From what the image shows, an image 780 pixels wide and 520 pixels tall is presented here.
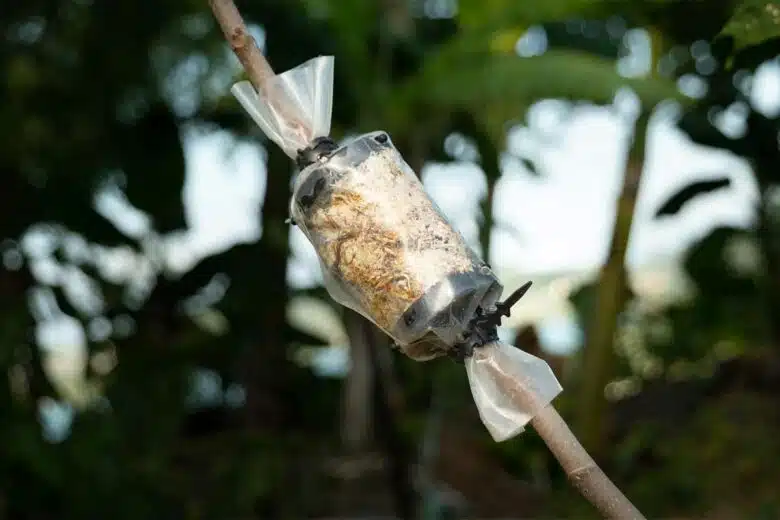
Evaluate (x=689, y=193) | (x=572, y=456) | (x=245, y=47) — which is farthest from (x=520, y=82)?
(x=572, y=456)

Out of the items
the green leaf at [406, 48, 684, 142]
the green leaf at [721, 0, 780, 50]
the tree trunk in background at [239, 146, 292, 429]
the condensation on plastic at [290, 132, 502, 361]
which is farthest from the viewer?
the tree trunk in background at [239, 146, 292, 429]

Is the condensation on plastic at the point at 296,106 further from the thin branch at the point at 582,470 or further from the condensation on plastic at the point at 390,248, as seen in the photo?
the thin branch at the point at 582,470

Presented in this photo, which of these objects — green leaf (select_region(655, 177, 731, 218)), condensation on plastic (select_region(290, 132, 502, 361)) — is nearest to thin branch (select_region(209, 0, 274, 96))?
condensation on plastic (select_region(290, 132, 502, 361))

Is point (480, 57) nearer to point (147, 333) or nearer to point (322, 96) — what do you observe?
point (322, 96)

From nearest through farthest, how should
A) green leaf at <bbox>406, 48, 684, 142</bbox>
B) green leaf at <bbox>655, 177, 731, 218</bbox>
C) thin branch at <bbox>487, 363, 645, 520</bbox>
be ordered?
thin branch at <bbox>487, 363, 645, 520</bbox> → green leaf at <bbox>406, 48, 684, 142</bbox> → green leaf at <bbox>655, 177, 731, 218</bbox>

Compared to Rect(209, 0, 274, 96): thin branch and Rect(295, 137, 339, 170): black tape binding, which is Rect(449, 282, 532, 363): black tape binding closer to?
Rect(295, 137, 339, 170): black tape binding

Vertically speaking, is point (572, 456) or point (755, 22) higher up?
point (755, 22)

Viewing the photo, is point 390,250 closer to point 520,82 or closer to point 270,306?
point 520,82
